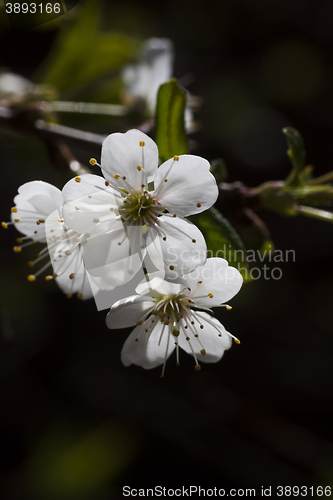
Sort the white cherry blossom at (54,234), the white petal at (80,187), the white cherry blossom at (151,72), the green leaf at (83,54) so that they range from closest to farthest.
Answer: the white petal at (80,187) → the white cherry blossom at (54,234) → the white cherry blossom at (151,72) → the green leaf at (83,54)

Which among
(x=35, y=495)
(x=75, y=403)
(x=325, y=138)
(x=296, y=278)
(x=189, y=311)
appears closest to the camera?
(x=189, y=311)

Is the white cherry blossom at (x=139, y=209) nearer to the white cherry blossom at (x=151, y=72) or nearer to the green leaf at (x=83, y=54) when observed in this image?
the white cherry blossom at (x=151, y=72)

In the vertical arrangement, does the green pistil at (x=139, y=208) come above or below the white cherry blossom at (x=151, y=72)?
below

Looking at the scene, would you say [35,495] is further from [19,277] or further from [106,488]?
[19,277]

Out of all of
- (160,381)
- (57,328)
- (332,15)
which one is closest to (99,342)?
(57,328)

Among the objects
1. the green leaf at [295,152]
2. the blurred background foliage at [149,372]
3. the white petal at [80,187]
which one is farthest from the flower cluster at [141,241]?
the blurred background foliage at [149,372]

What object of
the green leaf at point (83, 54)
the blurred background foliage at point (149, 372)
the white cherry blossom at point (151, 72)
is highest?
the green leaf at point (83, 54)

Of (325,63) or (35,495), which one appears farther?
(325,63)

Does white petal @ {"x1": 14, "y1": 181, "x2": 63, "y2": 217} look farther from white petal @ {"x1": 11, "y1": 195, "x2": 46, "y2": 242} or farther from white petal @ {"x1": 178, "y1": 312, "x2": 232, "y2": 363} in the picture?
white petal @ {"x1": 178, "y1": 312, "x2": 232, "y2": 363}
